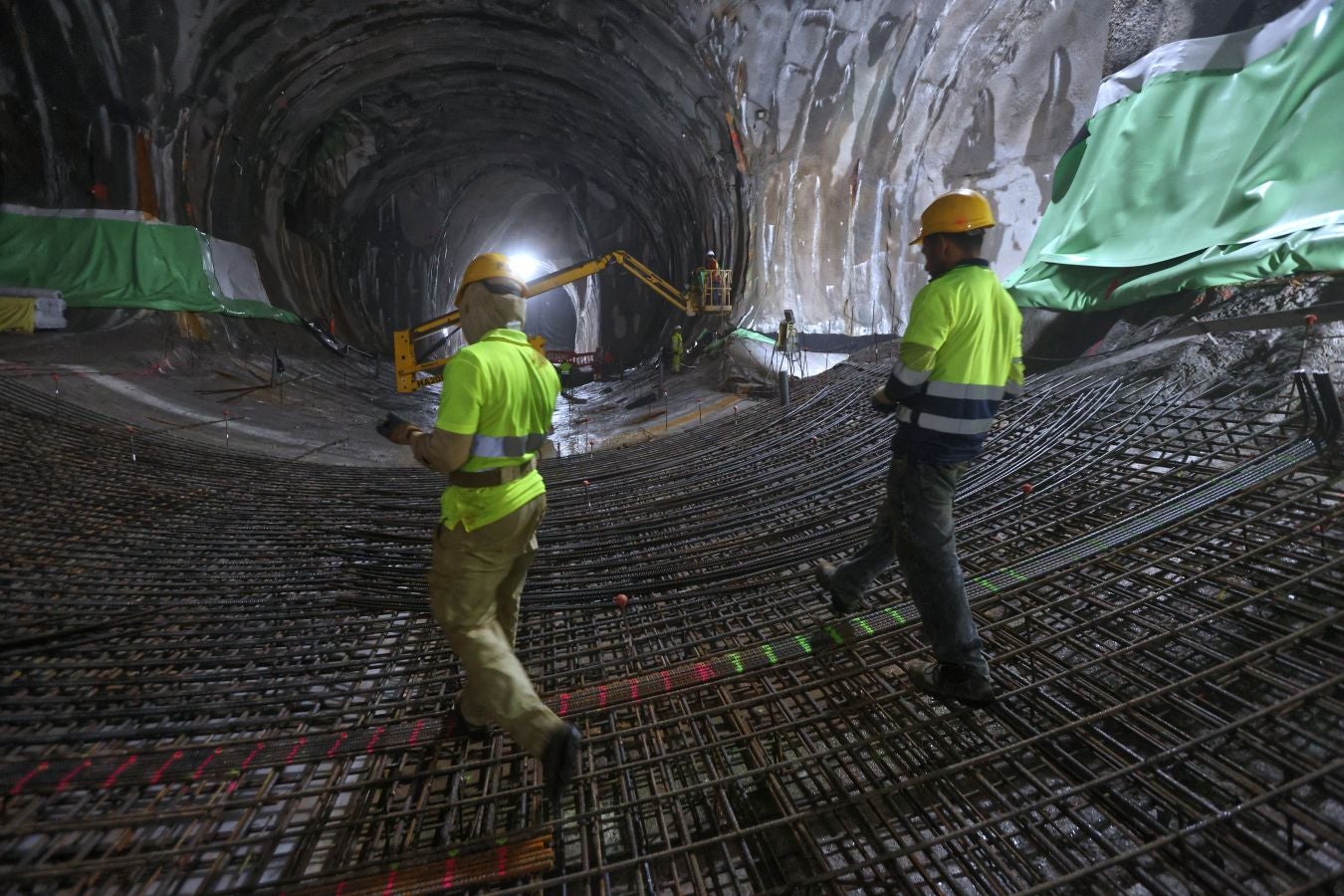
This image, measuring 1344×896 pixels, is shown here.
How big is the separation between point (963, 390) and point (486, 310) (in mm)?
1495

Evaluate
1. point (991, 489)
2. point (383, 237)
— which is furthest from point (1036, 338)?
point (383, 237)

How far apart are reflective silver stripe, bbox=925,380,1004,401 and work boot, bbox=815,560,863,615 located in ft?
2.91

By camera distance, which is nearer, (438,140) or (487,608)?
(487,608)

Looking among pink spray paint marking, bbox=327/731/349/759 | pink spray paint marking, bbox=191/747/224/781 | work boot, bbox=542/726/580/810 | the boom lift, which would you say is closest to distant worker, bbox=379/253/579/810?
work boot, bbox=542/726/580/810

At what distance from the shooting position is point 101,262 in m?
9.50

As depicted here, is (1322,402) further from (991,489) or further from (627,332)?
(627,332)

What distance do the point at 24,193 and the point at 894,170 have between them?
12.3 metres

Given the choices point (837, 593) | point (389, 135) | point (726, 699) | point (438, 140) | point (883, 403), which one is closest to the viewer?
point (883, 403)

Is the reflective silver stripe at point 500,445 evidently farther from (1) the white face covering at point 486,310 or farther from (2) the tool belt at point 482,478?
(1) the white face covering at point 486,310

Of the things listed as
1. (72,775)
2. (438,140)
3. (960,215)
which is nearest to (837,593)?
(960,215)

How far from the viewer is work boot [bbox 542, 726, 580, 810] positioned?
1742 millimetres

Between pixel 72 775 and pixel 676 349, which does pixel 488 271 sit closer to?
pixel 72 775

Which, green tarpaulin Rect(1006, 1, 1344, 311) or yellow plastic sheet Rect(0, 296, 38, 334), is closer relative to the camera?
green tarpaulin Rect(1006, 1, 1344, 311)

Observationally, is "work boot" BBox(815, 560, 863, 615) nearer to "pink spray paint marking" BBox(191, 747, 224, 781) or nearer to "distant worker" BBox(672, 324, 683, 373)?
"pink spray paint marking" BBox(191, 747, 224, 781)
